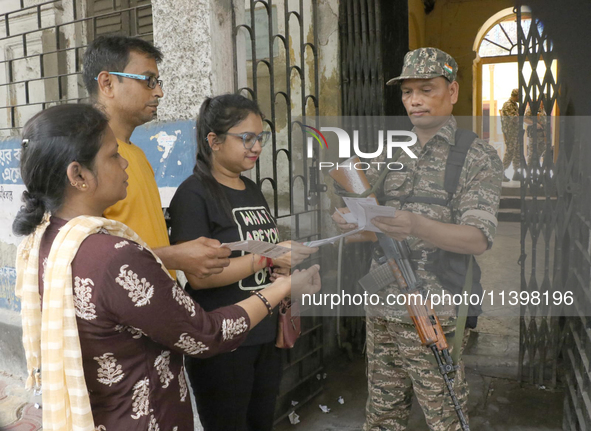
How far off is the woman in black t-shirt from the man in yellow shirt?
92mm

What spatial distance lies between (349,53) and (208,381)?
2531mm

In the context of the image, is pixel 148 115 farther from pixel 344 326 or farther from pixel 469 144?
pixel 344 326

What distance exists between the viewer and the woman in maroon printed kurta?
3.71ft

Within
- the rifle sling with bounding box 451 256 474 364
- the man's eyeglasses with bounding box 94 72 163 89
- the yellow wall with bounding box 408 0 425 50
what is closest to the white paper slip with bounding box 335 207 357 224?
the rifle sling with bounding box 451 256 474 364

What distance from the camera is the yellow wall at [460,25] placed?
28.3 feet

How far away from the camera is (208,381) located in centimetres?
179

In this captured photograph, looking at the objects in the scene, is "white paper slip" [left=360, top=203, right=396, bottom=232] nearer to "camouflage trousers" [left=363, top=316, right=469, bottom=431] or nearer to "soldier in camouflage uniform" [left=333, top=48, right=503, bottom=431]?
"soldier in camouflage uniform" [left=333, top=48, right=503, bottom=431]

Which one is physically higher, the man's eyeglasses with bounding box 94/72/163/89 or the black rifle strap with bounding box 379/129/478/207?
the man's eyeglasses with bounding box 94/72/163/89

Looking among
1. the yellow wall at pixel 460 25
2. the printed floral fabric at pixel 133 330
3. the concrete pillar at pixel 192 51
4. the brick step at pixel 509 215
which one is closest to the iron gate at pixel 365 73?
the concrete pillar at pixel 192 51

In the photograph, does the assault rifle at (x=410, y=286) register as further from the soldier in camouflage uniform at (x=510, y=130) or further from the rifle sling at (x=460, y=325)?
the soldier in camouflage uniform at (x=510, y=130)

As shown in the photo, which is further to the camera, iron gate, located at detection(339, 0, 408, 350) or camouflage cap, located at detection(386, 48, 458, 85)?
iron gate, located at detection(339, 0, 408, 350)

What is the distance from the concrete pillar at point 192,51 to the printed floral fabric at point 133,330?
1.33 m

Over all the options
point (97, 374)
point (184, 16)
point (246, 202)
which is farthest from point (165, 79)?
point (97, 374)

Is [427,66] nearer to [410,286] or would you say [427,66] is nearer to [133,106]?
[410,286]
